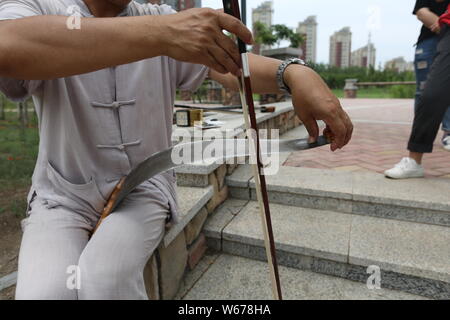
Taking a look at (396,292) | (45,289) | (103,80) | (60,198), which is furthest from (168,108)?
(396,292)

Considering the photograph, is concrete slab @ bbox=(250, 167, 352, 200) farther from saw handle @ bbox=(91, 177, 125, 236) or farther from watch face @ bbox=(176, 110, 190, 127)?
saw handle @ bbox=(91, 177, 125, 236)

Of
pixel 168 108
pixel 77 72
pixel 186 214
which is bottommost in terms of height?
pixel 186 214

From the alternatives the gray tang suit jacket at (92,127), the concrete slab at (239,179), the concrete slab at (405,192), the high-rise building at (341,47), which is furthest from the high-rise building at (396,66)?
the gray tang suit jacket at (92,127)

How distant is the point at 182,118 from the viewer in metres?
3.14

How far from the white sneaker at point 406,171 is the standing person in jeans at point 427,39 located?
70 cm

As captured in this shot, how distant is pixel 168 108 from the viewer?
1.24 metres

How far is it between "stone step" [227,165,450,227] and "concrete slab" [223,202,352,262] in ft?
0.28

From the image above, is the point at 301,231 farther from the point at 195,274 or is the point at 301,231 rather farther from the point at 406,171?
the point at 406,171

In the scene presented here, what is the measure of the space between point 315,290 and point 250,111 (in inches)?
47.8

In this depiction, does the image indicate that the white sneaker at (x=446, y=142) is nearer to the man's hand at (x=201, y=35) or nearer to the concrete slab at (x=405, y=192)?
the concrete slab at (x=405, y=192)

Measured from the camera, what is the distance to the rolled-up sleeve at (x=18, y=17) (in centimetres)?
79

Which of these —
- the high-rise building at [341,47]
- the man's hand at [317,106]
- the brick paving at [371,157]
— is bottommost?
the brick paving at [371,157]
